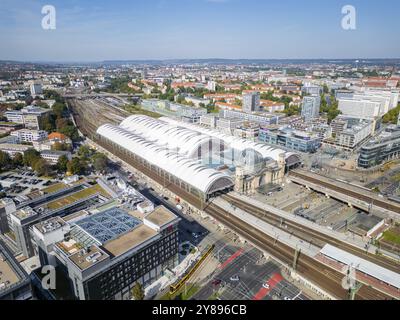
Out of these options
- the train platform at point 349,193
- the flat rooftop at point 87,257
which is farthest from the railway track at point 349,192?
the flat rooftop at point 87,257

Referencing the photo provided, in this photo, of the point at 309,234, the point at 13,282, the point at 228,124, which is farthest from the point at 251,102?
the point at 13,282

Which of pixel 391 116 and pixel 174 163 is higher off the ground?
pixel 391 116

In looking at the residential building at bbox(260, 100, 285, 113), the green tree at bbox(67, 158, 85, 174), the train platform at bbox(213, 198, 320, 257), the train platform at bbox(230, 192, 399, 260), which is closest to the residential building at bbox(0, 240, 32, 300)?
the train platform at bbox(213, 198, 320, 257)

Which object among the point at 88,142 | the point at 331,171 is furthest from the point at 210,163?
the point at 88,142

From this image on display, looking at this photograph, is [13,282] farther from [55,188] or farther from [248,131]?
[248,131]

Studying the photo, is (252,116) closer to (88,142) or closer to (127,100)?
(88,142)
